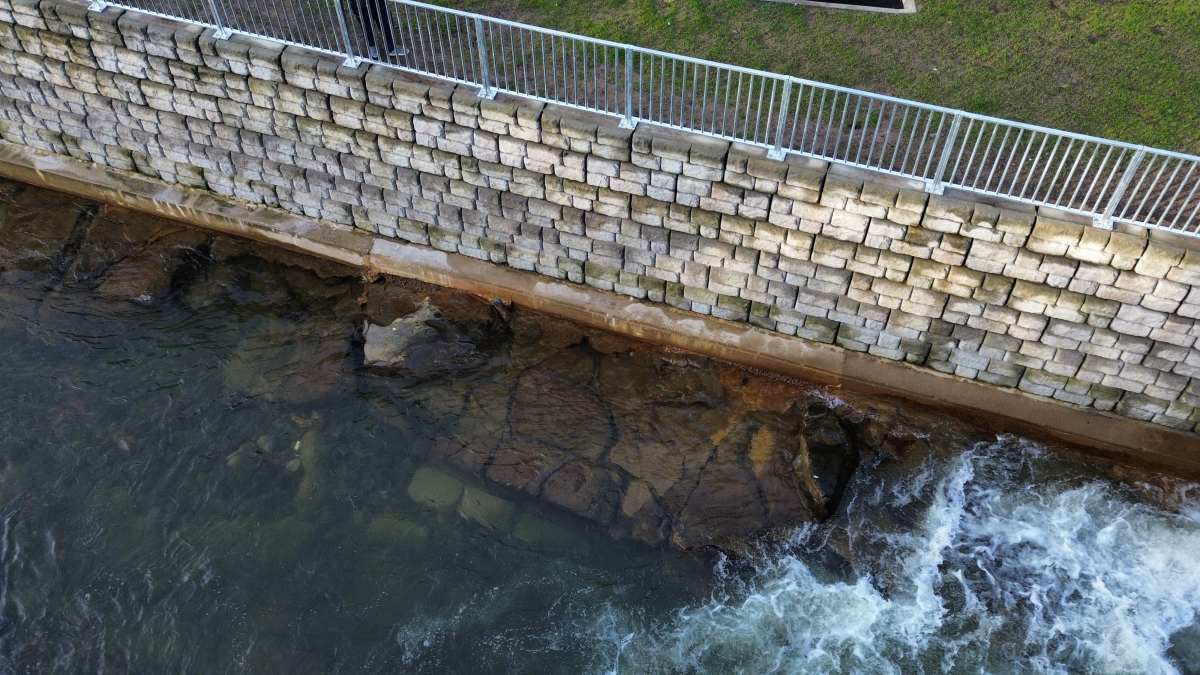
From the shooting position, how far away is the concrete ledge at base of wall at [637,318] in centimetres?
1119

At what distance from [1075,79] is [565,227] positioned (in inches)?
276

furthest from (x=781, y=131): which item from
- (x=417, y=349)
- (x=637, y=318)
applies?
(x=417, y=349)

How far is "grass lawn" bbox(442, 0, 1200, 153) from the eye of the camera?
1158 centimetres

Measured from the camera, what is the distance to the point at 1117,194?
8.91 metres

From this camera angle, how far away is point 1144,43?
40.5ft

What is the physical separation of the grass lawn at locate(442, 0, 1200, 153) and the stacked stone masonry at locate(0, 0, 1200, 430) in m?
2.67

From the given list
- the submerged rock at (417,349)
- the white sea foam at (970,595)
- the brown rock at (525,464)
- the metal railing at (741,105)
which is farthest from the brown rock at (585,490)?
the metal railing at (741,105)

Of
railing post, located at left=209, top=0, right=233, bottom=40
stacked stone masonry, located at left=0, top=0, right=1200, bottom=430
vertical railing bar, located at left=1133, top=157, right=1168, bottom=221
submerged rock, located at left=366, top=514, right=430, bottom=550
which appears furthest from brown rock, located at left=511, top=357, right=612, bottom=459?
vertical railing bar, located at left=1133, top=157, right=1168, bottom=221

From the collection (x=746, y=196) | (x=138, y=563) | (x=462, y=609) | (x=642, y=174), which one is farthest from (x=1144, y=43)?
(x=138, y=563)

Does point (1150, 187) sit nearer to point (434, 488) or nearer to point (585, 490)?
point (585, 490)

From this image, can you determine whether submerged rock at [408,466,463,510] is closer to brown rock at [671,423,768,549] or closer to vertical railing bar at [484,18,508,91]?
brown rock at [671,423,768,549]

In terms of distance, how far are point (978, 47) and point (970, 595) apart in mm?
7301

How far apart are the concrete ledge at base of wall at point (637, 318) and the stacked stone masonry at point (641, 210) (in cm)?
18

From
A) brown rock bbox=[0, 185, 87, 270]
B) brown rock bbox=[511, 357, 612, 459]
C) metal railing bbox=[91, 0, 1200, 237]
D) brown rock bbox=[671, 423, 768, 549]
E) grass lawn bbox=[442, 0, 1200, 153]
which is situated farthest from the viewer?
brown rock bbox=[0, 185, 87, 270]
